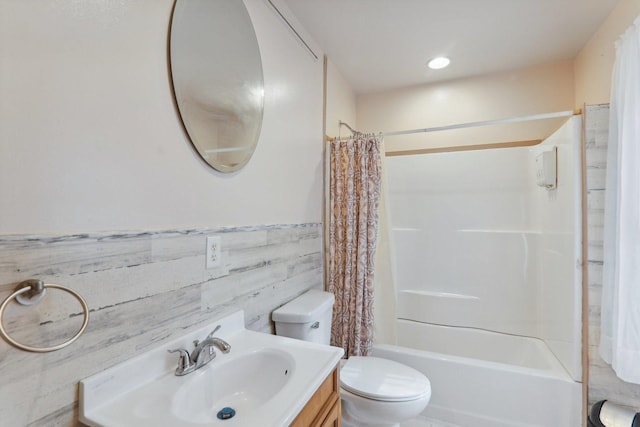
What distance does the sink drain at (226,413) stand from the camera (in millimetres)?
879

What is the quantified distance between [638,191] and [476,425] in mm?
1502

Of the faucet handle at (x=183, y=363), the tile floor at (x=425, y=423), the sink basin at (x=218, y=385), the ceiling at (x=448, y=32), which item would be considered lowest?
the tile floor at (x=425, y=423)

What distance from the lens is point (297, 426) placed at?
80 cm

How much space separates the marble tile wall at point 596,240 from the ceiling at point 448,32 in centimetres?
68

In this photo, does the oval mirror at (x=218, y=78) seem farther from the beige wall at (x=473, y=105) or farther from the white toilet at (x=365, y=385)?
the beige wall at (x=473, y=105)

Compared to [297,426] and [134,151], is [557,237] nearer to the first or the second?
[297,426]

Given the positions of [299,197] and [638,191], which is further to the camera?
[299,197]

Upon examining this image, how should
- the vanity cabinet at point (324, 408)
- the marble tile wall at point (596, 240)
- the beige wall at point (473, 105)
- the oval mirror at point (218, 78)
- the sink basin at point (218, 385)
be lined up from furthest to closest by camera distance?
1. the beige wall at point (473, 105)
2. the marble tile wall at point (596, 240)
3. the oval mirror at point (218, 78)
4. the vanity cabinet at point (324, 408)
5. the sink basin at point (218, 385)

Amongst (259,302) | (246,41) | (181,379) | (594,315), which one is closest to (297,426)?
(181,379)

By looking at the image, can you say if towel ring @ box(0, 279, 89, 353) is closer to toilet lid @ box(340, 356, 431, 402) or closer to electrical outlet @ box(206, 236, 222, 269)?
electrical outlet @ box(206, 236, 222, 269)

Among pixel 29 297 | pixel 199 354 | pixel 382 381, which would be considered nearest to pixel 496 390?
pixel 382 381

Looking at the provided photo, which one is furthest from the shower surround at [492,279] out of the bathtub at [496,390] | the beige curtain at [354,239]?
the beige curtain at [354,239]

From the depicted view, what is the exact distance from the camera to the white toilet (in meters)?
1.42

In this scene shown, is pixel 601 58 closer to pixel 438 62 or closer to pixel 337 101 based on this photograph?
pixel 438 62
